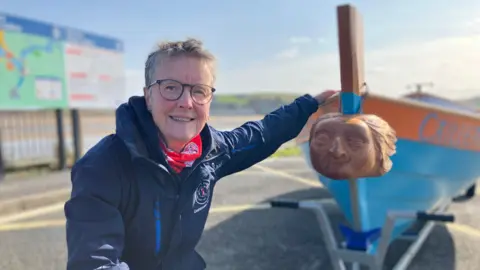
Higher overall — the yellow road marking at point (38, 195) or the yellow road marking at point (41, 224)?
the yellow road marking at point (38, 195)

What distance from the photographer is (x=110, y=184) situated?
4.13ft

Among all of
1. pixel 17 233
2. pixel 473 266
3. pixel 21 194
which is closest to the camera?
pixel 473 266

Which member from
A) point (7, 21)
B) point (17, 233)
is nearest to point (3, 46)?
point (7, 21)

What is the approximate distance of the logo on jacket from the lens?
155 centimetres

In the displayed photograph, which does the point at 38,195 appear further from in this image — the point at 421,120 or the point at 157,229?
the point at 157,229

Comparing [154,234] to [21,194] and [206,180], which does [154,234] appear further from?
[21,194]

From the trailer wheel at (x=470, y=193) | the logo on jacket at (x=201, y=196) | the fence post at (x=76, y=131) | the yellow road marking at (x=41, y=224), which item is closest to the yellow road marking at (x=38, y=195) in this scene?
the yellow road marking at (x=41, y=224)

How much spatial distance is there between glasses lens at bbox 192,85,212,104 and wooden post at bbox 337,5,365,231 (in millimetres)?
815

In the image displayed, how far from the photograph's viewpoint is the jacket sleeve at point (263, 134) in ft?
6.32

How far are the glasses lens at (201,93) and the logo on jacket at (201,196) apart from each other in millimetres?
341

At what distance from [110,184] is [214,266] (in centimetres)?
302

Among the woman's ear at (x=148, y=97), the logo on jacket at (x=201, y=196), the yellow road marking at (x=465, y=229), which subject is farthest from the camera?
the yellow road marking at (x=465, y=229)

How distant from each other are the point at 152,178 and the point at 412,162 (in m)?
3.10

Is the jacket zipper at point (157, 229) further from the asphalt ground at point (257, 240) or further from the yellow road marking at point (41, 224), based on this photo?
the yellow road marking at point (41, 224)
